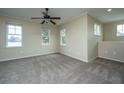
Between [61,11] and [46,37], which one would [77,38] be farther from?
[46,37]

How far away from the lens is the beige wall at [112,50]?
408cm

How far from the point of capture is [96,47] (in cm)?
499

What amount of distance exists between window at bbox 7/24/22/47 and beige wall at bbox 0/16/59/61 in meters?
0.23

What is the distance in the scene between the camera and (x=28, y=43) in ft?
17.7

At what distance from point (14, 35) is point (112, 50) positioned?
20.3ft

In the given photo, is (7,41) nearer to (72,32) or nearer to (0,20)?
(0,20)

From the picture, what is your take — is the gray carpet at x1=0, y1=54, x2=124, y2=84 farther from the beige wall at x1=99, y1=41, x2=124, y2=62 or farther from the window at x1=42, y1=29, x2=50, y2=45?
the window at x1=42, y1=29, x2=50, y2=45

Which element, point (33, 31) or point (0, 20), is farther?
point (33, 31)

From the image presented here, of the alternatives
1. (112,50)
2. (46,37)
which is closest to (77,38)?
(112,50)

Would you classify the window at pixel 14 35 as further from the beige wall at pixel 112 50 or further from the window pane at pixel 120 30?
the window pane at pixel 120 30
